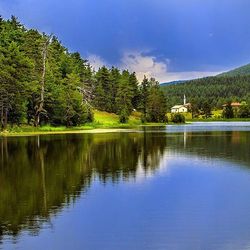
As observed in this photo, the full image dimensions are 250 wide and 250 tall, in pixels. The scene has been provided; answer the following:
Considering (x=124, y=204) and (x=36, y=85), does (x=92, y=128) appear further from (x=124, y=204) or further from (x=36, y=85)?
(x=124, y=204)

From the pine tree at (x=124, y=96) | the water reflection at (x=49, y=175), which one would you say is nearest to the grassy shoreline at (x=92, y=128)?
the pine tree at (x=124, y=96)

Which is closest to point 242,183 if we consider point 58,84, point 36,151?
point 36,151

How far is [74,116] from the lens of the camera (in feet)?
318

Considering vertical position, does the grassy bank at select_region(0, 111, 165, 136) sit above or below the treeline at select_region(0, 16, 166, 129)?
below

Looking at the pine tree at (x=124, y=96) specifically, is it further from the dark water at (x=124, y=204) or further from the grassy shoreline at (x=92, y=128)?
the dark water at (x=124, y=204)

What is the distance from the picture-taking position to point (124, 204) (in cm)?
1956

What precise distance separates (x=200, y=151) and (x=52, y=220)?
28.7m

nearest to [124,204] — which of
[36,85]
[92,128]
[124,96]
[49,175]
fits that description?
[49,175]

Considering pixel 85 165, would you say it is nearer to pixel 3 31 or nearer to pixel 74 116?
pixel 74 116

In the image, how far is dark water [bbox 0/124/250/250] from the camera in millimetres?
14406

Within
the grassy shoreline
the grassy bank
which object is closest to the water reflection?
the grassy shoreline

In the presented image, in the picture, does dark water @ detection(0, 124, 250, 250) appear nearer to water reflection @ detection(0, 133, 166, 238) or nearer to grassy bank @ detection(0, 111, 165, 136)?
water reflection @ detection(0, 133, 166, 238)

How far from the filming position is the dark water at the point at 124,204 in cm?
1441

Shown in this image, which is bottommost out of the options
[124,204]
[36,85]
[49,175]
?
[124,204]
